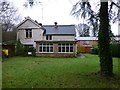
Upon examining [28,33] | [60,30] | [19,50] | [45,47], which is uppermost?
[60,30]

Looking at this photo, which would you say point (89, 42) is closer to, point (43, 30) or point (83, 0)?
point (43, 30)

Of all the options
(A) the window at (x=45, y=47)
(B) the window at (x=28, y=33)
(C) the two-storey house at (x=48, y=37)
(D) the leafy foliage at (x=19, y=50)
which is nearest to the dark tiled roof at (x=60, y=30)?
(C) the two-storey house at (x=48, y=37)

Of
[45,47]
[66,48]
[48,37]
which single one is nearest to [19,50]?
[45,47]

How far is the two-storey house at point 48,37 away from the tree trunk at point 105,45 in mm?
24635

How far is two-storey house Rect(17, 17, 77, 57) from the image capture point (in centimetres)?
4056

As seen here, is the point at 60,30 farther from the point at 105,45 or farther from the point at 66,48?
the point at 105,45

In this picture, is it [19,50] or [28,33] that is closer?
[19,50]

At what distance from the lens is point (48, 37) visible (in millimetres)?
47688

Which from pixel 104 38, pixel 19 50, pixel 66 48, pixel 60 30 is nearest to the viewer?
pixel 104 38

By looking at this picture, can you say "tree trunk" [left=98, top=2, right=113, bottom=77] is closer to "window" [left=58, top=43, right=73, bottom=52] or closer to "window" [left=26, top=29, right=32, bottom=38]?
"window" [left=58, top=43, right=73, bottom=52]

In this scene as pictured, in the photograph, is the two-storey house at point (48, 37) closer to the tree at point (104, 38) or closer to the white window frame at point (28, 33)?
the white window frame at point (28, 33)

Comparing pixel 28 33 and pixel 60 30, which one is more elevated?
pixel 60 30

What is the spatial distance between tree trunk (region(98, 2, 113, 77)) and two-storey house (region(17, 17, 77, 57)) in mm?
24635

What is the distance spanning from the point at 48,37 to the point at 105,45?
32595mm
